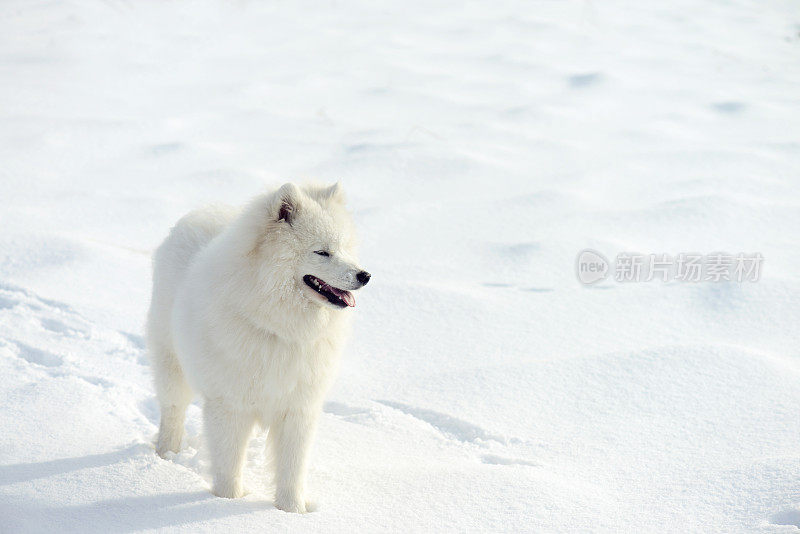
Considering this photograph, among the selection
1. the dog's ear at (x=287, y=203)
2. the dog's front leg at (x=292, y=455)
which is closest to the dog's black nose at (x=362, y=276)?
the dog's ear at (x=287, y=203)

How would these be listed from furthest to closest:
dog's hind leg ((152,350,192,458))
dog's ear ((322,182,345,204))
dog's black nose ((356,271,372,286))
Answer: dog's hind leg ((152,350,192,458))
dog's ear ((322,182,345,204))
dog's black nose ((356,271,372,286))

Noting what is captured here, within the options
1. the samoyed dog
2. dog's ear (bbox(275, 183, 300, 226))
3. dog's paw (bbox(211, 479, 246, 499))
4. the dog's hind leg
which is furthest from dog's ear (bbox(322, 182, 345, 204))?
dog's paw (bbox(211, 479, 246, 499))

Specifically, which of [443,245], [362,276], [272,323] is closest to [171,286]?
[272,323]

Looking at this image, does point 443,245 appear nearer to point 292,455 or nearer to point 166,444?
point 166,444

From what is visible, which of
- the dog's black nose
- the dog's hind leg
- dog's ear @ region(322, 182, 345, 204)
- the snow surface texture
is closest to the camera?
the dog's black nose

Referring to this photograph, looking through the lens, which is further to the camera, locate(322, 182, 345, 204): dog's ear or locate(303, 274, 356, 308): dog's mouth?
locate(322, 182, 345, 204): dog's ear

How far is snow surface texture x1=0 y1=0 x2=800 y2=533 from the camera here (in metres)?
3.07

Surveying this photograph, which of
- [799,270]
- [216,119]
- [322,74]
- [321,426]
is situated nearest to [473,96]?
[322,74]

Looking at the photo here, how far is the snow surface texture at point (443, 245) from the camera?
3072 mm

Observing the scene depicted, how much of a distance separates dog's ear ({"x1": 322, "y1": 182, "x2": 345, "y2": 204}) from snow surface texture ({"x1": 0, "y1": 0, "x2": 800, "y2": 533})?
1260 mm

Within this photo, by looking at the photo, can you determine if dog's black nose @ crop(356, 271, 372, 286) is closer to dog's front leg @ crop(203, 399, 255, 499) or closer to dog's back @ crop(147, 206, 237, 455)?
dog's front leg @ crop(203, 399, 255, 499)

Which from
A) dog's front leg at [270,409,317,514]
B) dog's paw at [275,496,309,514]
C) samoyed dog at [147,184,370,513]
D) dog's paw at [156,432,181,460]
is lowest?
dog's paw at [156,432,181,460]

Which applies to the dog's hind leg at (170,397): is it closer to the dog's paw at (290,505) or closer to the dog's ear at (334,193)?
the dog's paw at (290,505)

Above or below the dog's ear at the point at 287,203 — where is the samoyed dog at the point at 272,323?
below
